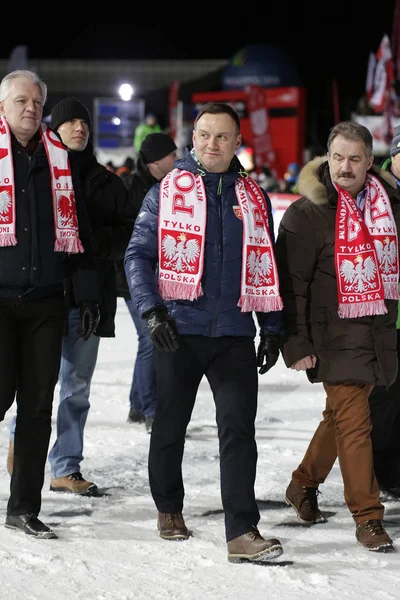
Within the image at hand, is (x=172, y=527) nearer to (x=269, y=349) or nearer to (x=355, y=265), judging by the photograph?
(x=269, y=349)

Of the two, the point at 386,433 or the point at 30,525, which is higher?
the point at 386,433

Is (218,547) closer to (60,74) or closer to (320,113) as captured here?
(320,113)

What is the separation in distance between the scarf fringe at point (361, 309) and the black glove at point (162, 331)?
0.73m

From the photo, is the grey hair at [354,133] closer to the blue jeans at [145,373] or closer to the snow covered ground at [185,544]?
the snow covered ground at [185,544]

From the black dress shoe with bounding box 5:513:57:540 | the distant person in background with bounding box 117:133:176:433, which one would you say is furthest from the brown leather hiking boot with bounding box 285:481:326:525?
the distant person in background with bounding box 117:133:176:433

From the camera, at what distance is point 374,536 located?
13.7 ft

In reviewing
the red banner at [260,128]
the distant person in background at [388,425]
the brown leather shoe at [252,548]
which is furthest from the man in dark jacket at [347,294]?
→ the red banner at [260,128]

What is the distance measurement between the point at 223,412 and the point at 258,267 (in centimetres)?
59

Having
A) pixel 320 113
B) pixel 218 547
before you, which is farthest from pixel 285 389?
pixel 320 113

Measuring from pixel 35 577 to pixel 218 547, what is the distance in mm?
800

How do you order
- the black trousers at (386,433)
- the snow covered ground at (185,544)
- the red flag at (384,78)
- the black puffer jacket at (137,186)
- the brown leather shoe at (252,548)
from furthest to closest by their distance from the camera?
the red flag at (384,78), the black puffer jacket at (137,186), the black trousers at (386,433), the brown leather shoe at (252,548), the snow covered ground at (185,544)

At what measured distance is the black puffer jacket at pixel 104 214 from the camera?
16.4 ft

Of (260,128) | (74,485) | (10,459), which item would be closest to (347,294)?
(74,485)

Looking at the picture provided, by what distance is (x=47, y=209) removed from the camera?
13.7ft
